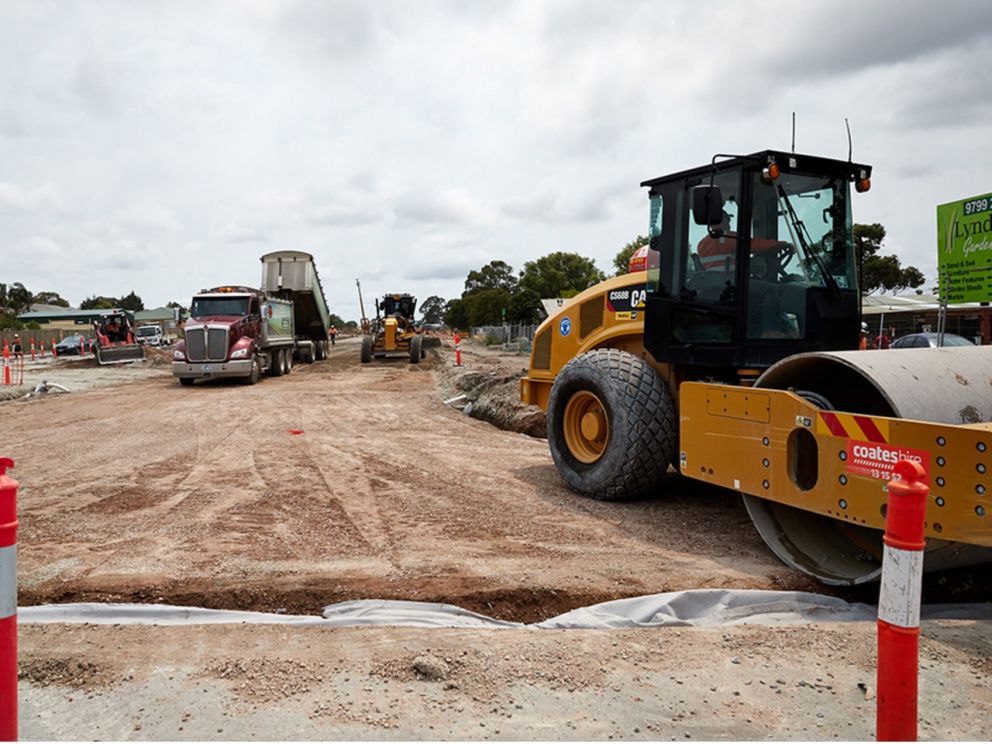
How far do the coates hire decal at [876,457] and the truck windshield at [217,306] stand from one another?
19.6 meters

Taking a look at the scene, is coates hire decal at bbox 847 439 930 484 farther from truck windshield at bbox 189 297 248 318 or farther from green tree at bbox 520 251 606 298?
green tree at bbox 520 251 606 298

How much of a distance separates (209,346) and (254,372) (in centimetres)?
143

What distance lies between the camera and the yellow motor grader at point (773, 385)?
170 inches

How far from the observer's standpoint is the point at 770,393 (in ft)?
16.8

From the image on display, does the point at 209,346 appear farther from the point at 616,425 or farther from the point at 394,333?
the point at 616,425

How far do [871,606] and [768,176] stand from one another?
3207 mm

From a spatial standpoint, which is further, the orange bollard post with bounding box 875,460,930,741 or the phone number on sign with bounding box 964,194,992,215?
the phone number on sign with bounding box 964,194,992,215

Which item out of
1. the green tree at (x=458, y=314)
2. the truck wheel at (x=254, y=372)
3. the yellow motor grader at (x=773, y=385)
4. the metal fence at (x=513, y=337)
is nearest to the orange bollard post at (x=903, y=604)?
the yellow motor grader at (x=773, y=385)

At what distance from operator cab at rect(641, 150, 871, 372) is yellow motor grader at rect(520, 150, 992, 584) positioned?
0.04 feet

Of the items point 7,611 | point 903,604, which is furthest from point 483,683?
point 7,611

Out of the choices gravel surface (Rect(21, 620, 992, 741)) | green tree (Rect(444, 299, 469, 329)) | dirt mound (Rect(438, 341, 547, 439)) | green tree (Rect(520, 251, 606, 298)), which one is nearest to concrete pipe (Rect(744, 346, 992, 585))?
gravel surface (Rect(21, 620, 992, 741))

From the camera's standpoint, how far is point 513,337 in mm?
49312

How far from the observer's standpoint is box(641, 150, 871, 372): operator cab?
19.9ft

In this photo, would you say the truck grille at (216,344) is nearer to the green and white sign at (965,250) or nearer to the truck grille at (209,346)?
the truck grille at (209,346)
